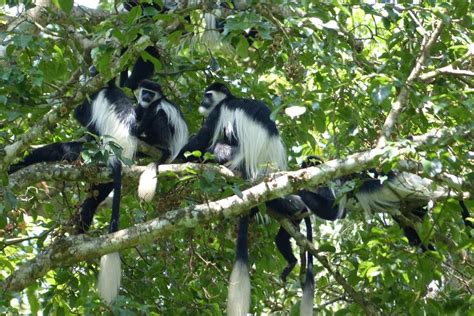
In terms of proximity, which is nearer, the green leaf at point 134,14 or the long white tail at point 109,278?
the green leaf at point 134,14

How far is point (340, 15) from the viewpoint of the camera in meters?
4.00

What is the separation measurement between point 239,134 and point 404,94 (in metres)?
1.30

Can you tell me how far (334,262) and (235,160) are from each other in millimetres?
916

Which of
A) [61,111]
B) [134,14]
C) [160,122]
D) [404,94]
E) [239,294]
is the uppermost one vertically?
[160,122]

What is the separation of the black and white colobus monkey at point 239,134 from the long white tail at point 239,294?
28.7 inches

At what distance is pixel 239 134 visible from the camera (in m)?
4.19

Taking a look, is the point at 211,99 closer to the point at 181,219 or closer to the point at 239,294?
the point at 239,294

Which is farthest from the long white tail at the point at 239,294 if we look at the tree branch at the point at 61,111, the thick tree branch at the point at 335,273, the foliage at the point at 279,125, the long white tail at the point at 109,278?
the tree branch at the point at 61,111

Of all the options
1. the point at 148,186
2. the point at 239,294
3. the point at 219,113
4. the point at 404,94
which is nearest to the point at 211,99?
the point at 219,113

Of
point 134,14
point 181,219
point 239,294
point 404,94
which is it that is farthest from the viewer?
point 239,294

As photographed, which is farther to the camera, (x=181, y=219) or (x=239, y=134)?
(x=239, y=134)

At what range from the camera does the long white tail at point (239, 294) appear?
10.9 ft

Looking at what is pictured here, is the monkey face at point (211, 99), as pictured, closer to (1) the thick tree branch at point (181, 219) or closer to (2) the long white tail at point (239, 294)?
(2) the long white tail at point (239, 294)

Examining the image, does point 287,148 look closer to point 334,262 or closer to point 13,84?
point 334,262
